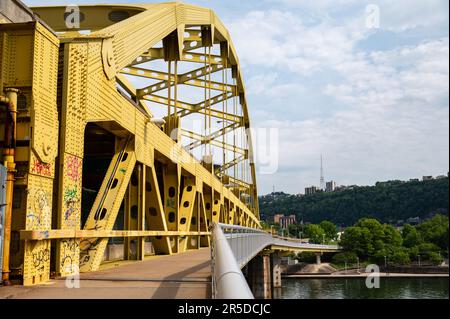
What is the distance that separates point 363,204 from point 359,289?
42266 millimetres

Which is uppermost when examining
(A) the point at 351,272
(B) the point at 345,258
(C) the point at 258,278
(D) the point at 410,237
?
(D) the point at 410,237

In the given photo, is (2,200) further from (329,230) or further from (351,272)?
(329,230)

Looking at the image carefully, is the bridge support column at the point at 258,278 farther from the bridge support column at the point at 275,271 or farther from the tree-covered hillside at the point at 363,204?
the tree-covered hillside at the point at 363,204

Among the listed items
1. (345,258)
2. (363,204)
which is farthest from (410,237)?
(345,258)

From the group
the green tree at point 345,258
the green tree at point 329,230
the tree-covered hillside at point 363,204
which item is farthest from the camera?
the green tree at point 329,230

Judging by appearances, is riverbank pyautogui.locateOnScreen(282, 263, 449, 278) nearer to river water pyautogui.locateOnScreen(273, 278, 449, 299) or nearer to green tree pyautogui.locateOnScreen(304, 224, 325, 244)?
river water pyautogui.locateOnScreen(273, 278, 449, 299)

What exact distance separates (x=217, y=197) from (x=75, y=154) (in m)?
21.4

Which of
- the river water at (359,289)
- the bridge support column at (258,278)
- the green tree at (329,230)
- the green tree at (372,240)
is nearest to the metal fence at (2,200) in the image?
the bridge support column at (258,278)

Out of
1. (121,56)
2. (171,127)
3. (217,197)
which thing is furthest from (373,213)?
(121,56)

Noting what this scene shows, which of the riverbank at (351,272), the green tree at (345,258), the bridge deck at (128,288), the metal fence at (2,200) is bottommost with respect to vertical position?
the riverbank at (351,272)

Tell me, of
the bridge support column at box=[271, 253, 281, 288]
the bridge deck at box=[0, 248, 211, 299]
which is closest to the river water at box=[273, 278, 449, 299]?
the bridge support column at box=[271, 253, 281, 288]

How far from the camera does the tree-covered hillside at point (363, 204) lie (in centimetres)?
6103

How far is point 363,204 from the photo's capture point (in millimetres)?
118875

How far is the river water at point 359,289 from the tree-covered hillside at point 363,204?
12073 mm
